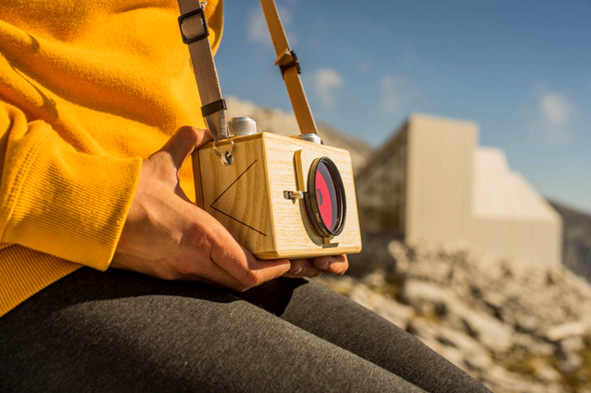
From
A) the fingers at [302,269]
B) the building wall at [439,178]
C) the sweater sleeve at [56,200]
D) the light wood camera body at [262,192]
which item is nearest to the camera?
the sweater sleeve at [56,200]

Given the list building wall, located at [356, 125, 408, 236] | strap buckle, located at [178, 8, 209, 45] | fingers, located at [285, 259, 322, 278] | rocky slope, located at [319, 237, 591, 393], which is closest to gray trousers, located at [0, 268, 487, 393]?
fingers, located at [285, 259, 322, 278]

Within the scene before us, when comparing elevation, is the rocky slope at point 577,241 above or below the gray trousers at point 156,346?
below

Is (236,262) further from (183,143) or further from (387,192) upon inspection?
(387,192)

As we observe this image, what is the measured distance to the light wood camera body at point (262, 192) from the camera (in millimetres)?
A: 712

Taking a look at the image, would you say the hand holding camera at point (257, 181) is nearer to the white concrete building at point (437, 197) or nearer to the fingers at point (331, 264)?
the fingers at point (331, 264)

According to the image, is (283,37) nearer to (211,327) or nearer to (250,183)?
(250,183)

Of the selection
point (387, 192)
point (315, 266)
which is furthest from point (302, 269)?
point (387, 192)

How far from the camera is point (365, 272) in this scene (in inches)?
227

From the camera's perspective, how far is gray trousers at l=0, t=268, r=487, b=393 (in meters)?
0.61

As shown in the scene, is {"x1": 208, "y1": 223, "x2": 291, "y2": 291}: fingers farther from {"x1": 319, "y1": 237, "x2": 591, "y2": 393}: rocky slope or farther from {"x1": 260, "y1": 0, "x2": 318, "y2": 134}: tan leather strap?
{"x1": 319, "y1": 237, "x2": 591, "y2": 393}: rocky slope

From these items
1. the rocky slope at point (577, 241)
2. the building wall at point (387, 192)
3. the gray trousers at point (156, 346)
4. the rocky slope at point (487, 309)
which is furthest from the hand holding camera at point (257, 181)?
the rocky slope at point (577, 241)

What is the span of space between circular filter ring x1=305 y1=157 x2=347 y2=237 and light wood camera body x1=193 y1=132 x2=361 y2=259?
0.01 metres

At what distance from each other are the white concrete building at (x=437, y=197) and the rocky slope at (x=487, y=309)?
0.42 meters

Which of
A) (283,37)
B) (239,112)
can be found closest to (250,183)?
(283,37)
